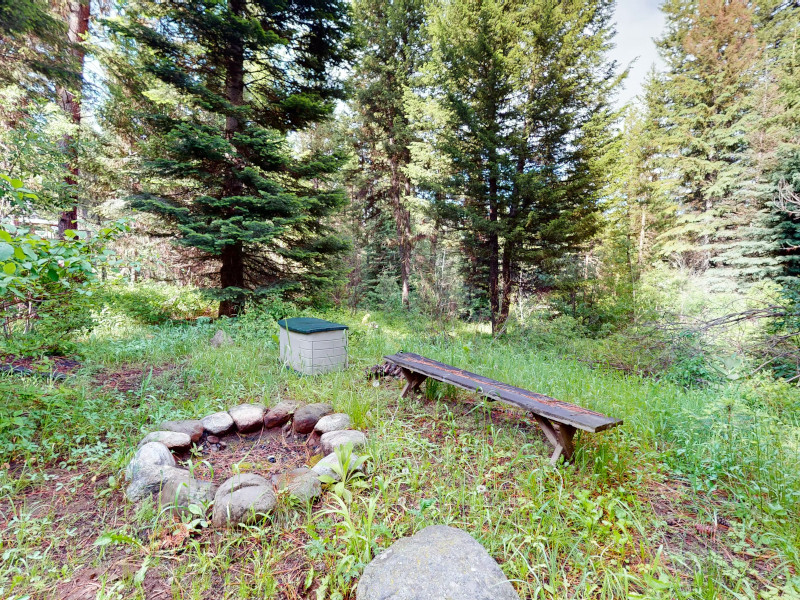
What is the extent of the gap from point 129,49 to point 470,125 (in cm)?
727

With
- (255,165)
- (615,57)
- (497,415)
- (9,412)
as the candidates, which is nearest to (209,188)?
(255,165)

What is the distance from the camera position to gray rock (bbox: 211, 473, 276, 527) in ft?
5.68

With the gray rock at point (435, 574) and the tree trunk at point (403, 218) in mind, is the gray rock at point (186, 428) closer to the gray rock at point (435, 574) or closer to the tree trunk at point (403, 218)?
the gray rock at point (435, 574)

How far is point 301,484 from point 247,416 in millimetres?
1212

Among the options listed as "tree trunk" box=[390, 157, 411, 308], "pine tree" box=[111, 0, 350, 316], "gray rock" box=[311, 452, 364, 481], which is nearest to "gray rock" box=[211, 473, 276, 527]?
"gray rock" box=[311, 452, 364, 481]

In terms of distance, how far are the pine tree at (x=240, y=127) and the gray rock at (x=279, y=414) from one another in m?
4.10

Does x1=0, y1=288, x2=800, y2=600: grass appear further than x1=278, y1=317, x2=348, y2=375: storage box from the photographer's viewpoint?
No

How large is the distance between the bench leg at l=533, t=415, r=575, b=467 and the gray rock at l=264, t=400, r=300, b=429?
2154 millimetres

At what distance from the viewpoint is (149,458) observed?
209cm

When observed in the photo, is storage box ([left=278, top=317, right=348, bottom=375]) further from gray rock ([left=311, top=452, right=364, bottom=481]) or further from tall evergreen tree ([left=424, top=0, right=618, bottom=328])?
tall evergreen tree ([left=424, top=0, right=618, bottom=328])

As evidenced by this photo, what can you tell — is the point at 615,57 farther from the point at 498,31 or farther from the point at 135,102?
the point at 135,102

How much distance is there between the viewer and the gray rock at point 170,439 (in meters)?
2.35

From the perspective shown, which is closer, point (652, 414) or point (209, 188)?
point (652, 414)

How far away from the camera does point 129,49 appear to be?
6285mm
